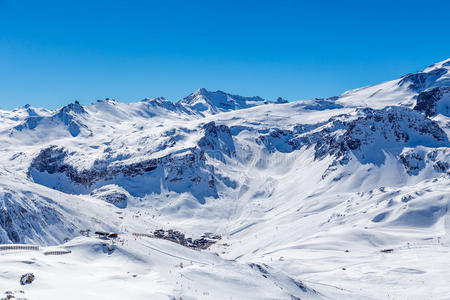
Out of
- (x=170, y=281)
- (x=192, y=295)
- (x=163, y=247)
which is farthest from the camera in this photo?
(x=163, y=247)

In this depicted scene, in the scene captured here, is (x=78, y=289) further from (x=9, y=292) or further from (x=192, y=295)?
(x=192, y=295)

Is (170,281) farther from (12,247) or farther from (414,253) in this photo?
(414,253)

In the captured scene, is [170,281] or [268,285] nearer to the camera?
[170,281]

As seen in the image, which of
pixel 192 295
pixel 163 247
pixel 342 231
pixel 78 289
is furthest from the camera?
pixel 342 231

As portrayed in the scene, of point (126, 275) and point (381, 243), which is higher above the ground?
point (381, 243)

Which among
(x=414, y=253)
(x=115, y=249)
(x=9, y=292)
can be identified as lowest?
(x=9, y=292)

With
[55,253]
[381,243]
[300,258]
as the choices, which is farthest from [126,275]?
[381,243]

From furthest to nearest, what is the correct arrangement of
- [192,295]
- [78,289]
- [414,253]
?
[414,253] < [192,295] < [78,289]

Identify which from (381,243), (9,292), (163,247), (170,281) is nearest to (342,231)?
(381,243)

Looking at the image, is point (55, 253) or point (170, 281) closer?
point (170, 281)
